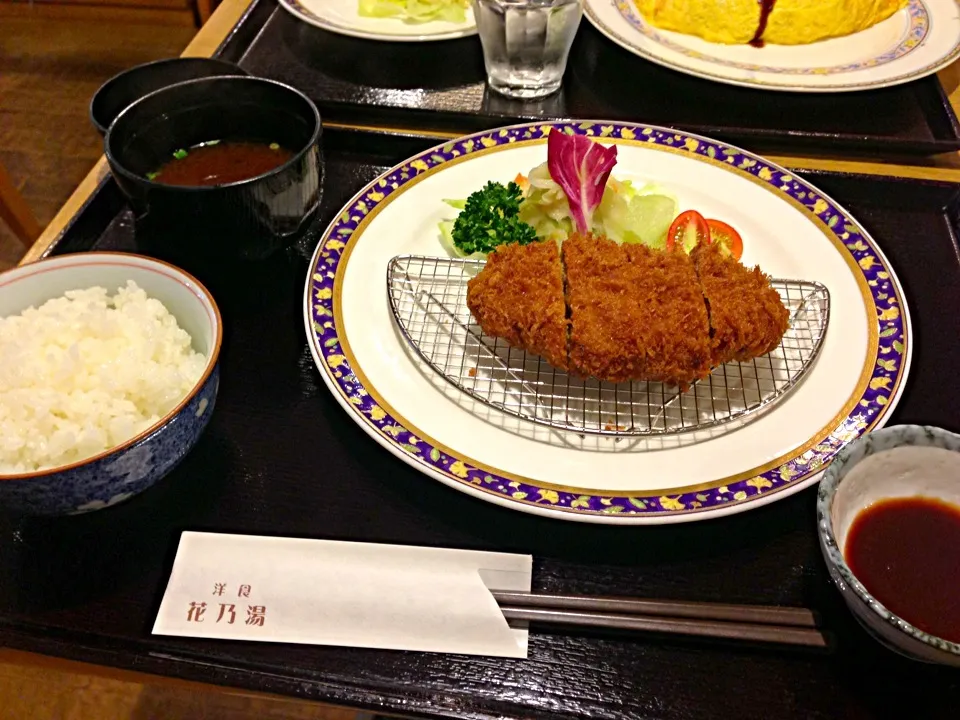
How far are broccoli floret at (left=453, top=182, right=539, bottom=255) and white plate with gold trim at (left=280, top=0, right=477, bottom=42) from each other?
1124mm

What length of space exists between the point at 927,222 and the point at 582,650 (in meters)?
1.74

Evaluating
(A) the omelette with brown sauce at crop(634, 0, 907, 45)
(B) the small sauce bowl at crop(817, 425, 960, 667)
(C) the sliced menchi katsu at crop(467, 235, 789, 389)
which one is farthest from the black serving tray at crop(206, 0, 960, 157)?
(B) the small sauce bowl at crop(817, 425, 960, 667)

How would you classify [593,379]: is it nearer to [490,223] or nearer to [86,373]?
[490,223]

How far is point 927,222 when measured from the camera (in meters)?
2.17

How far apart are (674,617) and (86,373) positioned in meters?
1.33

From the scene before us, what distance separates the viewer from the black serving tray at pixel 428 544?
50.9 inches

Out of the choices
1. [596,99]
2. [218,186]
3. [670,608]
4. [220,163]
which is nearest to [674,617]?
[670,608]

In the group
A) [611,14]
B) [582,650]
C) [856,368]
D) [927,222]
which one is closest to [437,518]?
[582,650]

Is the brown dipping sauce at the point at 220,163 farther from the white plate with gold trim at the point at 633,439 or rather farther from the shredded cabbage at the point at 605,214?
the shredded cabbage at the point at 605,214

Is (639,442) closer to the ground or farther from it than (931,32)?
closer to the ground

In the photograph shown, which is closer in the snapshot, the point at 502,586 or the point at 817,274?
the point at 502,586

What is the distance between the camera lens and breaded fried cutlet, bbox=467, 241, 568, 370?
1.70 meters

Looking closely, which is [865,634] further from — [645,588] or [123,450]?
[123,450]

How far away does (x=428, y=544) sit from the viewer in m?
1.51
